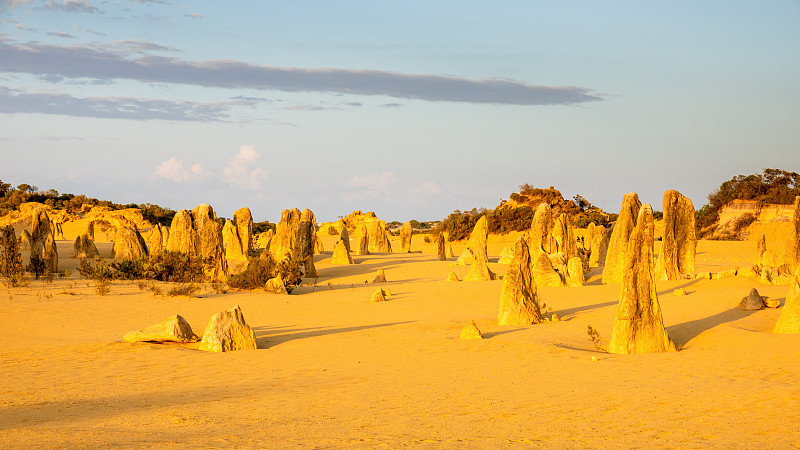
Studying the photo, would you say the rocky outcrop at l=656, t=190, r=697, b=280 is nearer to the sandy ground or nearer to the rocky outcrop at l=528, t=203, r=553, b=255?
the sandy ground

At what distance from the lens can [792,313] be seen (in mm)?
12344

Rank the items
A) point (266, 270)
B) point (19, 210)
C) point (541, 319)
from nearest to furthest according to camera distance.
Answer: point (541, 319) → point (266, 270) → point (19, 210)

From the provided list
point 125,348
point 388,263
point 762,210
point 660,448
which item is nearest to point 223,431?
point 660,448

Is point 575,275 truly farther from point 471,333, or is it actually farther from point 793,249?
point 471,333

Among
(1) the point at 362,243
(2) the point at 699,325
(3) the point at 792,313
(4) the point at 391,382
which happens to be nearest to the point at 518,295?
(2) the point at 699,325

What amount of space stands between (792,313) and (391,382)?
301 inches

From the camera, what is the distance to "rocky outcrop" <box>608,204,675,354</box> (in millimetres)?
11391

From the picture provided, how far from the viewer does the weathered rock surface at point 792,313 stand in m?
12.3

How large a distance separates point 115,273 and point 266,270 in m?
4.78

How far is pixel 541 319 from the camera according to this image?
14.8m

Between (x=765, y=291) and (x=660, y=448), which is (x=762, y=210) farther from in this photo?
(x=660, y=448)

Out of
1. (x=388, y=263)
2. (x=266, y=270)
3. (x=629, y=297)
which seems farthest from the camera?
(x=388, y=263)

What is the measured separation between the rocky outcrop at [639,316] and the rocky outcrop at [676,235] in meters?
10.8

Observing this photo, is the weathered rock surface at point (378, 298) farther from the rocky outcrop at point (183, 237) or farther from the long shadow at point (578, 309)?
the rocky outcrop at point (183, 237)
